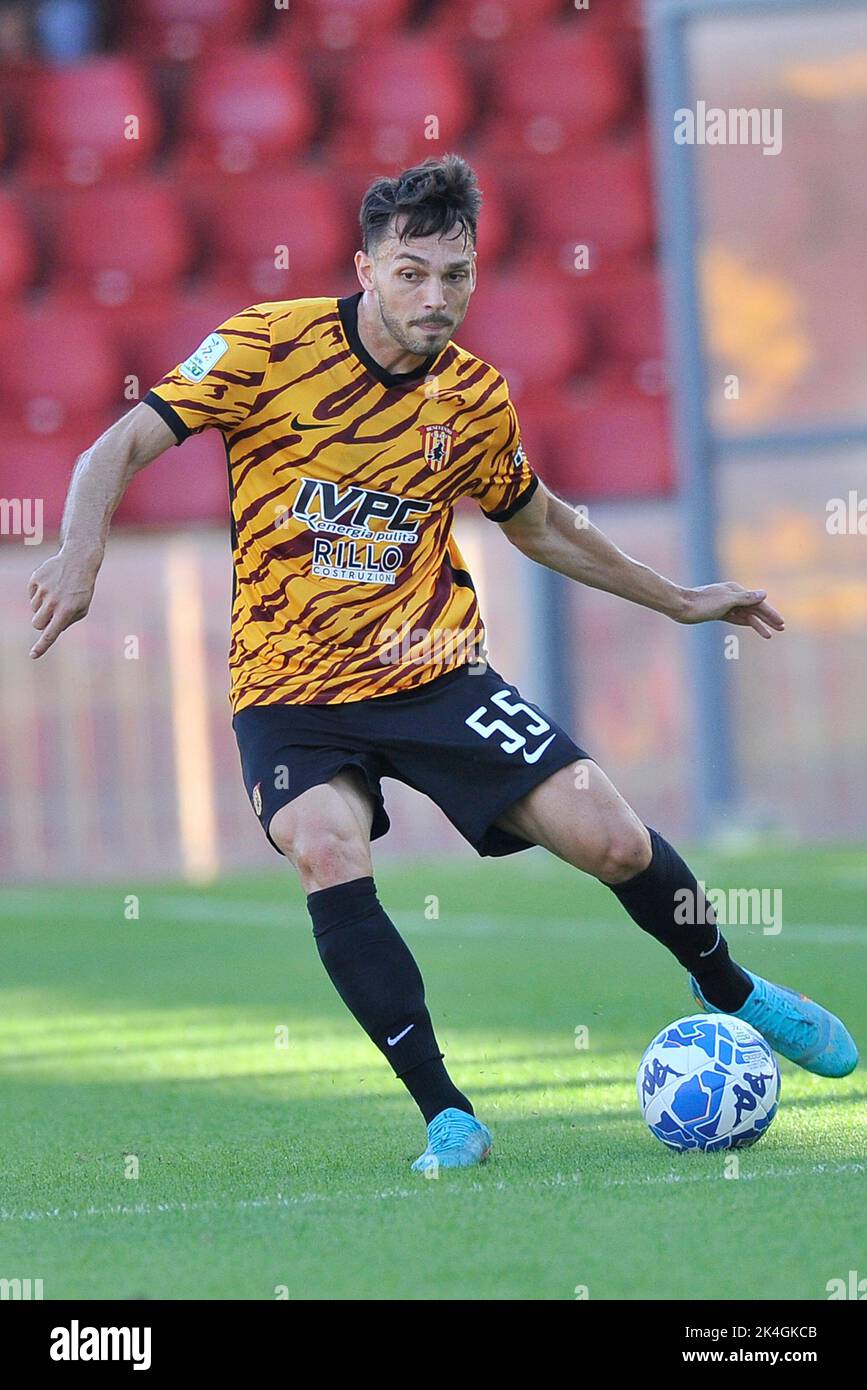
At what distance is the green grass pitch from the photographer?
2721 mm

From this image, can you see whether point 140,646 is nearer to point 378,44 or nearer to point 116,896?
point 116,896

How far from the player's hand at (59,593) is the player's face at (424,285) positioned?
744 millimetres

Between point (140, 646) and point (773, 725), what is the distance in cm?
388

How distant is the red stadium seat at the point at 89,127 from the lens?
559 inches

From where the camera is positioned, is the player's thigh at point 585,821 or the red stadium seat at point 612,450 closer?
the player's thigh at point 585,821

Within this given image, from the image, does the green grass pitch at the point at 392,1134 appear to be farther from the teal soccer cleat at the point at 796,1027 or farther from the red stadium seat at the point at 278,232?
the red stadium seat at the point at 278,232

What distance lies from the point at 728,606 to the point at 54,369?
9913 millimetres

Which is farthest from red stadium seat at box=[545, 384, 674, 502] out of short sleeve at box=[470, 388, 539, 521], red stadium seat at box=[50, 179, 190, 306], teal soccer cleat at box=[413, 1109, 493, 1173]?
teal soccer cleat at box=[413, 1109, 493, 1173]

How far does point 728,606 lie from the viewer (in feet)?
13.8

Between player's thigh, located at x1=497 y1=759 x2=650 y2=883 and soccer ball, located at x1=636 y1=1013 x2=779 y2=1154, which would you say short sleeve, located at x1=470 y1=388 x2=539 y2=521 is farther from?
soccer ball, located at x1=636 y1=1013 x2=779 y2=1154

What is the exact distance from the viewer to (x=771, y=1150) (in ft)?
11.4

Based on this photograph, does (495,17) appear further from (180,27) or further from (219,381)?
(219,381)

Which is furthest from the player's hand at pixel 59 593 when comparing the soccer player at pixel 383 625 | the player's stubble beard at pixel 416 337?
the player's stubble beard at pixel 416 337
